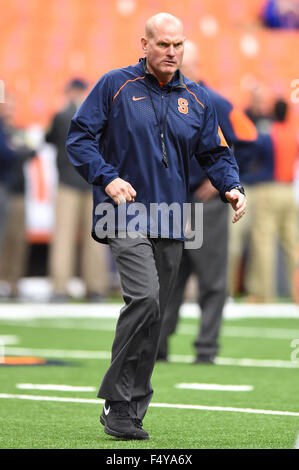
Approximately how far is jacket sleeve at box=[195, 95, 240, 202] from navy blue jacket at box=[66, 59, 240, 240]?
0.05 feet

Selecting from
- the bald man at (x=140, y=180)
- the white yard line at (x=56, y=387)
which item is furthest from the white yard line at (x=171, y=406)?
the bald man at (x=140, y=180)

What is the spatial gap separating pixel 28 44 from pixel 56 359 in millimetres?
12734

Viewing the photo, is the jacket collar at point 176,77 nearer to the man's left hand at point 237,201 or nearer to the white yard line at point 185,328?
the man's left hand at point 237,201

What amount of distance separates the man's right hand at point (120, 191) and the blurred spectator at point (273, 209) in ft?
32.4

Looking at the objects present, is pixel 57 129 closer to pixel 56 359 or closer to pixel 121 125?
pixel 56 359

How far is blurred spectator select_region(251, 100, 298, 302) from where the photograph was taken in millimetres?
14914

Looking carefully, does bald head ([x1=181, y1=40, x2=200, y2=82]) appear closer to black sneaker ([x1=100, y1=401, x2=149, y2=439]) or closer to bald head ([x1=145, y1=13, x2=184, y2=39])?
bald head ([x1=145, y1=13, x2=184, y2=39])

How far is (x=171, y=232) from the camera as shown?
5.45 metres

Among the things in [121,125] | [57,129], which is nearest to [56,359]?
[121,125]

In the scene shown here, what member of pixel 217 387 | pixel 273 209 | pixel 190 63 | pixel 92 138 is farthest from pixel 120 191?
pixel 273 209

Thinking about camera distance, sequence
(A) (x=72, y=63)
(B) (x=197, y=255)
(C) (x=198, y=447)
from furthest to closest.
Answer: (A) (x=72, y=63) < (B) (x=197, y=255) < (C) (x=198, y=447)

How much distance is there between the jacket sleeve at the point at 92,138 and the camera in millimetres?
5180

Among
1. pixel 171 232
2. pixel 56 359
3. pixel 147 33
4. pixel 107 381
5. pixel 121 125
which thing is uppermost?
pixel 147 33

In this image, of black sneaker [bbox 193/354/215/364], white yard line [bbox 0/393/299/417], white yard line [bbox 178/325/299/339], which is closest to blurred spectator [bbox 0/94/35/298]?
white yard line [bbox 178/325/299/339]
